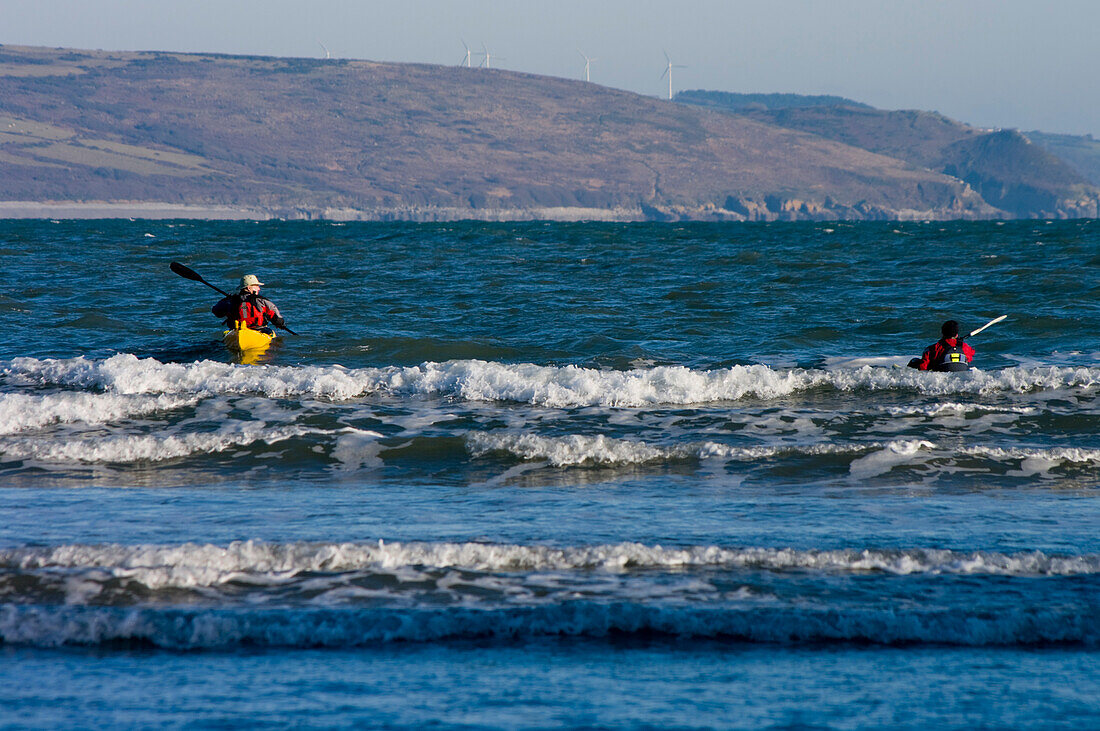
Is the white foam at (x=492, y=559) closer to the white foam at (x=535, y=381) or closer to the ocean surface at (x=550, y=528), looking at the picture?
the ocean surface at (x=550, y=528)

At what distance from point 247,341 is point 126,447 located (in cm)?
569

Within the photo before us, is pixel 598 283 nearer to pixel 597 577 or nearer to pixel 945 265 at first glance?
pixel 945 265

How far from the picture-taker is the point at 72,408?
33.7ft

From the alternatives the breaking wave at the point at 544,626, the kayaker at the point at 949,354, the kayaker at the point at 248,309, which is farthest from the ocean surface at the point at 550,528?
the kayaker at the point at 248,309

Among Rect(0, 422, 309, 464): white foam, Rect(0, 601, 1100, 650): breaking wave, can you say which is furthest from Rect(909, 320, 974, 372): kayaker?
Rect(0, 601, 1100, 650): breaking wave

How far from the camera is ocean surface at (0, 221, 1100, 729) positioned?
3.91 m

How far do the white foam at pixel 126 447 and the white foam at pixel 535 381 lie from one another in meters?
2.21

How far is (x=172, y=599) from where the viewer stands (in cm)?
478

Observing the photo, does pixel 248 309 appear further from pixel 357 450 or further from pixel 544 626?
pixel 544 626

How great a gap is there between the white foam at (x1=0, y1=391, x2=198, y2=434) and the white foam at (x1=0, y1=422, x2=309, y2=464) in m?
0.74

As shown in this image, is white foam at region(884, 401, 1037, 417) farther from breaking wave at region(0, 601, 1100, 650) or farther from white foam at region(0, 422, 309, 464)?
white foam at region(0, 422, 309, 464)

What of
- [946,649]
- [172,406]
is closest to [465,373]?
[172,406]

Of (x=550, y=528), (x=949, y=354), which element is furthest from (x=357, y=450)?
(x=949, y=354)

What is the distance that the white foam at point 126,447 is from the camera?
28.1 ft
